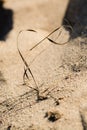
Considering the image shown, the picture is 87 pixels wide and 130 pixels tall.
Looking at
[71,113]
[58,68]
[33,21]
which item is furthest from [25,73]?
[33,21]

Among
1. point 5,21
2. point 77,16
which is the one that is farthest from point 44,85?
point 5,21

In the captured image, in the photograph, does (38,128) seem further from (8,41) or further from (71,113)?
(8,41)

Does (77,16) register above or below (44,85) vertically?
below

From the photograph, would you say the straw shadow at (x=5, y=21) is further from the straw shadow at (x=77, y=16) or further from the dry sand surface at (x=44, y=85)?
the straw shadow at (x=77, y=16)

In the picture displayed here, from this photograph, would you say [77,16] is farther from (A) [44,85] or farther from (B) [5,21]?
(A) [44,85]

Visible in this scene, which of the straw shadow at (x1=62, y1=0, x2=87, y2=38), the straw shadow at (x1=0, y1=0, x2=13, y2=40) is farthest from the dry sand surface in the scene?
the straw shadow at (x1=62, y1=0, x2=87, y2=38)

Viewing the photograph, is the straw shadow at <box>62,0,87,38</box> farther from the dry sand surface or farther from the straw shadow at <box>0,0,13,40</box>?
the straw shadow at <box>0,0,13,40</box>

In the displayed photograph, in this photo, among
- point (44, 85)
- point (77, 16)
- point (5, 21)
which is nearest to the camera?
point (44, 85)
